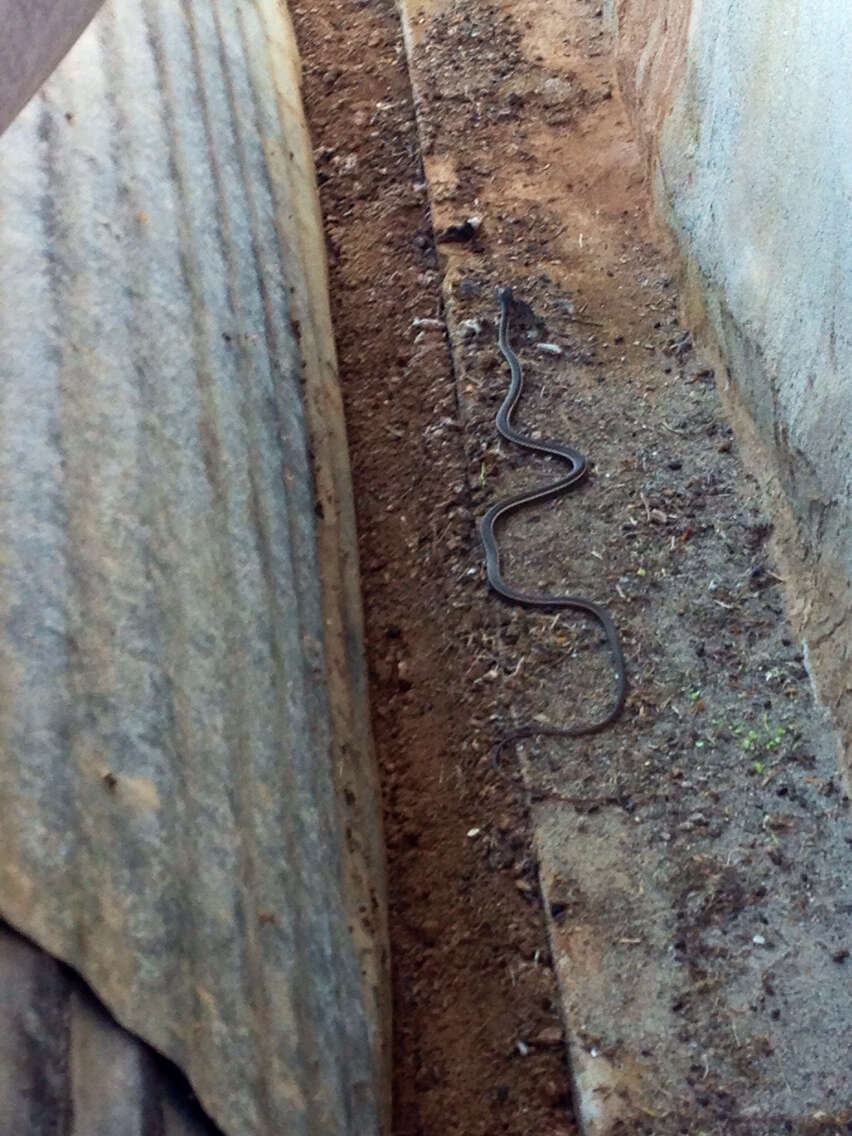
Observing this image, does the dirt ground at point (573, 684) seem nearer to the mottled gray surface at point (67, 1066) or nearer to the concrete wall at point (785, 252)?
the concrete wall at point (785, 252)

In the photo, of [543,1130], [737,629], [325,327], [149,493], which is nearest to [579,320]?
[325,327]

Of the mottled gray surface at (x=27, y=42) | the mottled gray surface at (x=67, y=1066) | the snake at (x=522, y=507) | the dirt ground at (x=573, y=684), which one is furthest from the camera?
the snake at (x=522, y=507)

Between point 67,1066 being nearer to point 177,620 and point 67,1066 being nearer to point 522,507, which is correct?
point 177,620

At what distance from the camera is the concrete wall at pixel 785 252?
8.84 feet

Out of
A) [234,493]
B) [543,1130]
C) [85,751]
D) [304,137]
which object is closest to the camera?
[85,751]

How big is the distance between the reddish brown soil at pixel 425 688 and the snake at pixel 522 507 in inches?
Answer: 3.0

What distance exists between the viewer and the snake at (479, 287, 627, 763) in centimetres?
295

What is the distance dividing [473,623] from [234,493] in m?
0.92

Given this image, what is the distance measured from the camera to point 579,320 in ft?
13.1

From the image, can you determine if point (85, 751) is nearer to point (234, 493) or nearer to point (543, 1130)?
point (234, 493)

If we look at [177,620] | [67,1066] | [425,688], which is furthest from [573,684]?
[67,1066]

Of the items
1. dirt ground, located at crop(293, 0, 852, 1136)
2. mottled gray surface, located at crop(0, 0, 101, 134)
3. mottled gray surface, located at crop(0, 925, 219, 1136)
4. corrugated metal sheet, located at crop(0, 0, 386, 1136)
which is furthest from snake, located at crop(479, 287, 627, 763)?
mottled gray surface, located at crop(0, 0, 101, 134)

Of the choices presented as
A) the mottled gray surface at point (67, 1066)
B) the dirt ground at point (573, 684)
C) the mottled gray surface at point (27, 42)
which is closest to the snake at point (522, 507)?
the dirt ground at point (573, 684)

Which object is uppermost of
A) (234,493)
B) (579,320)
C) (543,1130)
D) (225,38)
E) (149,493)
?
(225,38)
